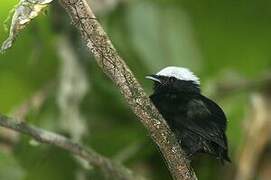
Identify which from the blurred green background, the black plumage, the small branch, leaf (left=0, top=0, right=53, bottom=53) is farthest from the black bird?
the blurred green background

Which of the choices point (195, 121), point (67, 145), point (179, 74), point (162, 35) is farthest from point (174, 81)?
point (162, 35)

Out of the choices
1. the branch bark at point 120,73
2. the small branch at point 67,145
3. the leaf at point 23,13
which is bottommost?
the small branch at point 67,145

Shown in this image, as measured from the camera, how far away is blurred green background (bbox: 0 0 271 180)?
5430mm

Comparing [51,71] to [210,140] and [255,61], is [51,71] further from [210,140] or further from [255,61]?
[210,140]

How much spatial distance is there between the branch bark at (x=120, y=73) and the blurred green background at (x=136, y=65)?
7.98 ft

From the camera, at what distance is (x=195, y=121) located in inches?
133

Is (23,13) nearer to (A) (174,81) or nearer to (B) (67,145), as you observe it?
(A) (174,81)

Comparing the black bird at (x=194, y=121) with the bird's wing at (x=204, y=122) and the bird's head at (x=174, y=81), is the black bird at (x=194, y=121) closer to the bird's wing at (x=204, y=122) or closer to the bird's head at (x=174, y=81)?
the bird's wing at (x=204, y=122)

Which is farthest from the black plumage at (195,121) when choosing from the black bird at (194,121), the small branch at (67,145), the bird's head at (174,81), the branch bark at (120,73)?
the small branch at (67,145)

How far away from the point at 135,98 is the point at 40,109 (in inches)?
106

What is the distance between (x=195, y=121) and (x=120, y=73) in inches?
27.2

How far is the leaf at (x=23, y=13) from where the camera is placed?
275 centimetres

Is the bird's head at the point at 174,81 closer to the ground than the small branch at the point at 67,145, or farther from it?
farther from it

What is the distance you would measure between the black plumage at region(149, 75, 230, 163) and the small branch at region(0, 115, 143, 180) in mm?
735
